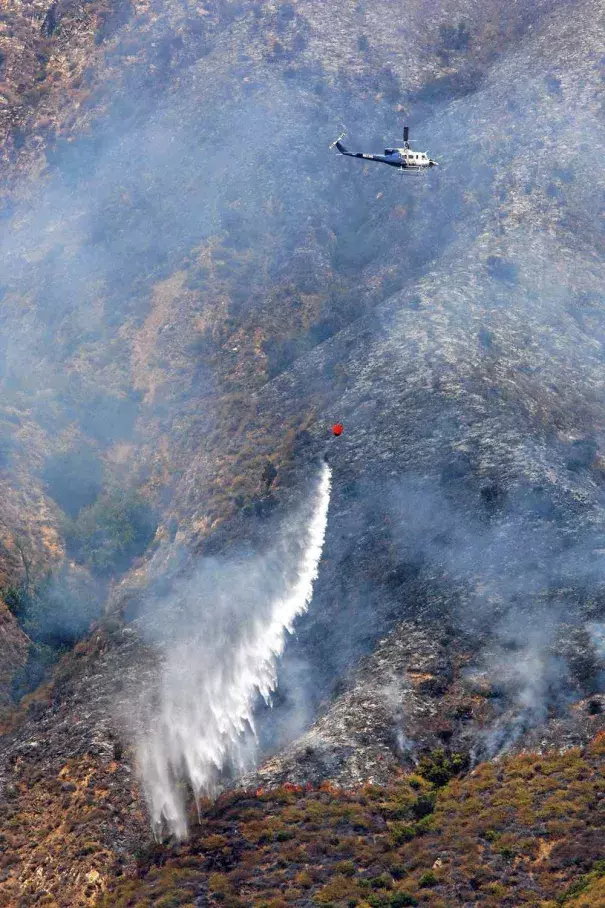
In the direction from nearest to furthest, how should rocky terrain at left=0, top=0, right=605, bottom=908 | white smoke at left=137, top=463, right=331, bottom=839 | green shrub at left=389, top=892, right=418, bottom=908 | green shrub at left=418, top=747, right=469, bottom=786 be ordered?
green shrub at left=389, top=892, right=418, bottom=908 < rocky terrain at left=0, top=0, right=605, bottom=908 < green shrub at left=418, top=747, right=469, bottom=786 < white smoke at left=137, top=463, right=331, bottom=839

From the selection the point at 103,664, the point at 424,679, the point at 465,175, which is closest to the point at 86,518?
the point at 103,664

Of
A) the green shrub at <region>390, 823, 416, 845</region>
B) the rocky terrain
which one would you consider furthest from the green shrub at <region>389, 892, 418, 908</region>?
the green shrub at <region>390, 823, 416, 845</region>

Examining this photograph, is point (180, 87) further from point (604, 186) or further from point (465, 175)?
point (604, 186)

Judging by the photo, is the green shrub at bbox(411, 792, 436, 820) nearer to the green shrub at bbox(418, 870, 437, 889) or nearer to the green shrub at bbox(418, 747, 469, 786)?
the green shrub at bbox(418, 747, 469, 786)

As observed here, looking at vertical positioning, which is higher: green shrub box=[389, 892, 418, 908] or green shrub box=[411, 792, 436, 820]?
green shrub box=[389, 892, 418, 908]

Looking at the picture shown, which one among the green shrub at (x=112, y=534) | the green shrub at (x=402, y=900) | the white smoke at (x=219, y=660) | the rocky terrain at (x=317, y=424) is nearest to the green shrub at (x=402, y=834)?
the rocky terrain at (x=317, y=424)
